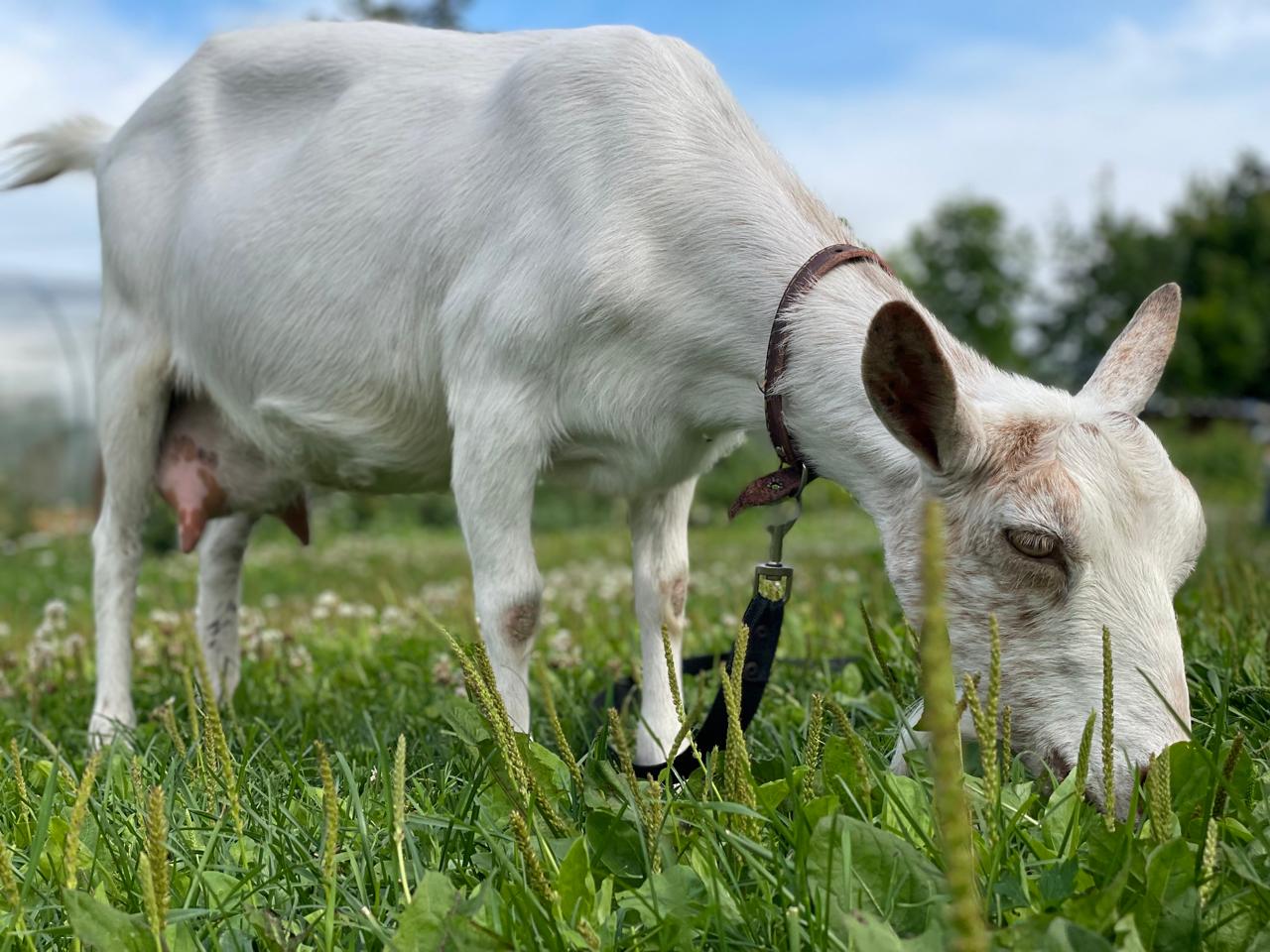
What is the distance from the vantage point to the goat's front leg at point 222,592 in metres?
4.27

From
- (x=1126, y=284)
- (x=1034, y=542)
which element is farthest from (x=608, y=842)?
(x=1126, y=284)

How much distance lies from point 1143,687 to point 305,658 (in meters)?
2.94

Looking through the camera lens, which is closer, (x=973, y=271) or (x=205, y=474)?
(x=205, y=474)

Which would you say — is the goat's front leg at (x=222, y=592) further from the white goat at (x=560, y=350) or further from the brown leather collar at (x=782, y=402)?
the brown leather collar at (x=782, y=402)

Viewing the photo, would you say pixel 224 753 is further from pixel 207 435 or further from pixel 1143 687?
pixel 207 435

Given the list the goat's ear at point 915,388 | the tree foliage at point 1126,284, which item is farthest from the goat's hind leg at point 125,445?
the tree foliage at point 1126,284

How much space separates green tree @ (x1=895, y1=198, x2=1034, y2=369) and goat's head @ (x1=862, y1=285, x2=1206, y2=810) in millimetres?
51378

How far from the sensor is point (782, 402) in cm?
268

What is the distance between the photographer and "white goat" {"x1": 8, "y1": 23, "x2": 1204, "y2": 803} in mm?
2191

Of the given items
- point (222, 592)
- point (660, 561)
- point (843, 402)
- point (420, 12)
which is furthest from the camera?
point (420, 12)

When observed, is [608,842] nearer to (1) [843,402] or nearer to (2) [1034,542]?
(2) [1034,542]

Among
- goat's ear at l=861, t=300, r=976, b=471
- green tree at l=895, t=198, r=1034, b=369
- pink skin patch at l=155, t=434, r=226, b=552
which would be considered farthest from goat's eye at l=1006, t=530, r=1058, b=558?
green tree at l=895, t=198, r=1034, b=369

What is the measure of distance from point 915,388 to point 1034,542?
34 cm

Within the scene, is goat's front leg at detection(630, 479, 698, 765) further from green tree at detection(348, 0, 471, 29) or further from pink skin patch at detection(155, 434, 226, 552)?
green tree at detection(348, 0, 471, 29)
